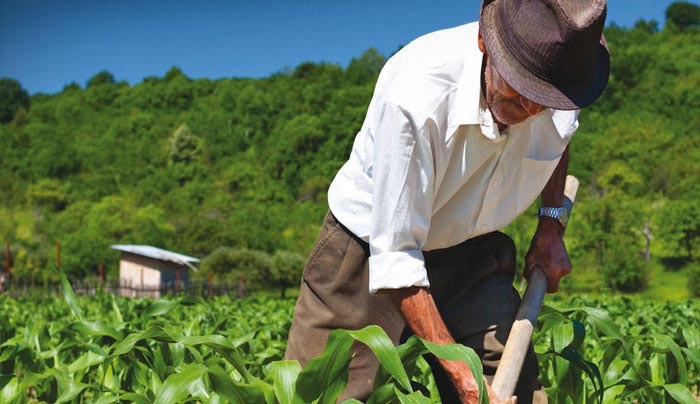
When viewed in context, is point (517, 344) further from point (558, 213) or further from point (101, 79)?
point (101, 79)

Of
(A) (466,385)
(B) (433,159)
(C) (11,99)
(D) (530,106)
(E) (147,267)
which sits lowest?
(E) (147,267)

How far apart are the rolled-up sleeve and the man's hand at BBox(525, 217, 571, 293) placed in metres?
0.53

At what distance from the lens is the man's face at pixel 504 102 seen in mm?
1944

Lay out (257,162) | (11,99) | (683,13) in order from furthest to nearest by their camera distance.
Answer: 1. (11,99)
2. (683,13)
3. (257,162)

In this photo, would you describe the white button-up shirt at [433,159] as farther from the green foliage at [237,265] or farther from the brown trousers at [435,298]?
the green foliage at [237,265]

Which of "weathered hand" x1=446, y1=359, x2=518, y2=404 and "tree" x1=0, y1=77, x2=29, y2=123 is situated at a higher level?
"tree" x1=0, y1=77, x2=29, y2=123

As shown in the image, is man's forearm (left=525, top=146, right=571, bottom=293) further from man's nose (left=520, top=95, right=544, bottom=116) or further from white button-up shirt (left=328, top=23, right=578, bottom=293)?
man's nose (left=520, top=95, right=544, bottom=116)

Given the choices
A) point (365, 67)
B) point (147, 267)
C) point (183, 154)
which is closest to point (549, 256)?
point (147, 267)

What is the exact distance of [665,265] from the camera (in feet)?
131

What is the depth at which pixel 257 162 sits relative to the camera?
59.0 metres

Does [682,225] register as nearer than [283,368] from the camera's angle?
No

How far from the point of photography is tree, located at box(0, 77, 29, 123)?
74.0m

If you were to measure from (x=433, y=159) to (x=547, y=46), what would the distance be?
0.35 m

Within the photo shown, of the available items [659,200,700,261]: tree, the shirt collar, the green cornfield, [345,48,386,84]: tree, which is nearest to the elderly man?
the shirt collar
